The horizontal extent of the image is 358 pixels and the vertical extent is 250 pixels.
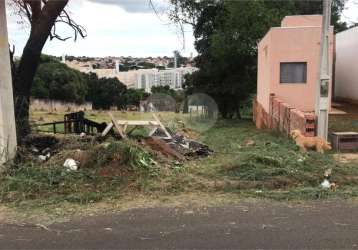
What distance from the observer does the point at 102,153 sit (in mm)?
6531

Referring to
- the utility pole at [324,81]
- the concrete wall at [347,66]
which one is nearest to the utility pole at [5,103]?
the utility pole at [324,81]

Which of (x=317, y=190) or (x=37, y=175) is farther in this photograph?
(x=37, y=175)

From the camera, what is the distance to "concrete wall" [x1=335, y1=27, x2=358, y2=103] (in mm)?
21016

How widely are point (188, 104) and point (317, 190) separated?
55.1ft

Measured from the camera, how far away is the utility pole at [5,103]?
246 inches

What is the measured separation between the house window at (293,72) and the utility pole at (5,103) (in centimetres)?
1170

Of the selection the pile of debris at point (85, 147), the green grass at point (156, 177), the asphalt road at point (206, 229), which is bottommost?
the asphalt road at point (206, 229)

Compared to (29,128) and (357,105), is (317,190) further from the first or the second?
(357,105)

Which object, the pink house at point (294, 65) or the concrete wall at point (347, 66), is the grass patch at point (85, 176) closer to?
the pink house at point (294, 65)

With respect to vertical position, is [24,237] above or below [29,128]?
below

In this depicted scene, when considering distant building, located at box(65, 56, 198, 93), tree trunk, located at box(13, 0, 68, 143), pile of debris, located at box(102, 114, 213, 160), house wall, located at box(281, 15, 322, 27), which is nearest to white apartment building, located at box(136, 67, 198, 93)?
distant building, located at box(65, 56, 198, 93)

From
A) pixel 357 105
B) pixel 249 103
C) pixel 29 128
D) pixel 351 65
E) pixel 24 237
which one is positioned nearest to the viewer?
pixel 24 237

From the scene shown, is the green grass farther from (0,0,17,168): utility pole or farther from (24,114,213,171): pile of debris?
(0,0,17,168): utility pole

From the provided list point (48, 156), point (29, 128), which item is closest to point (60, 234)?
point (48, 156)
